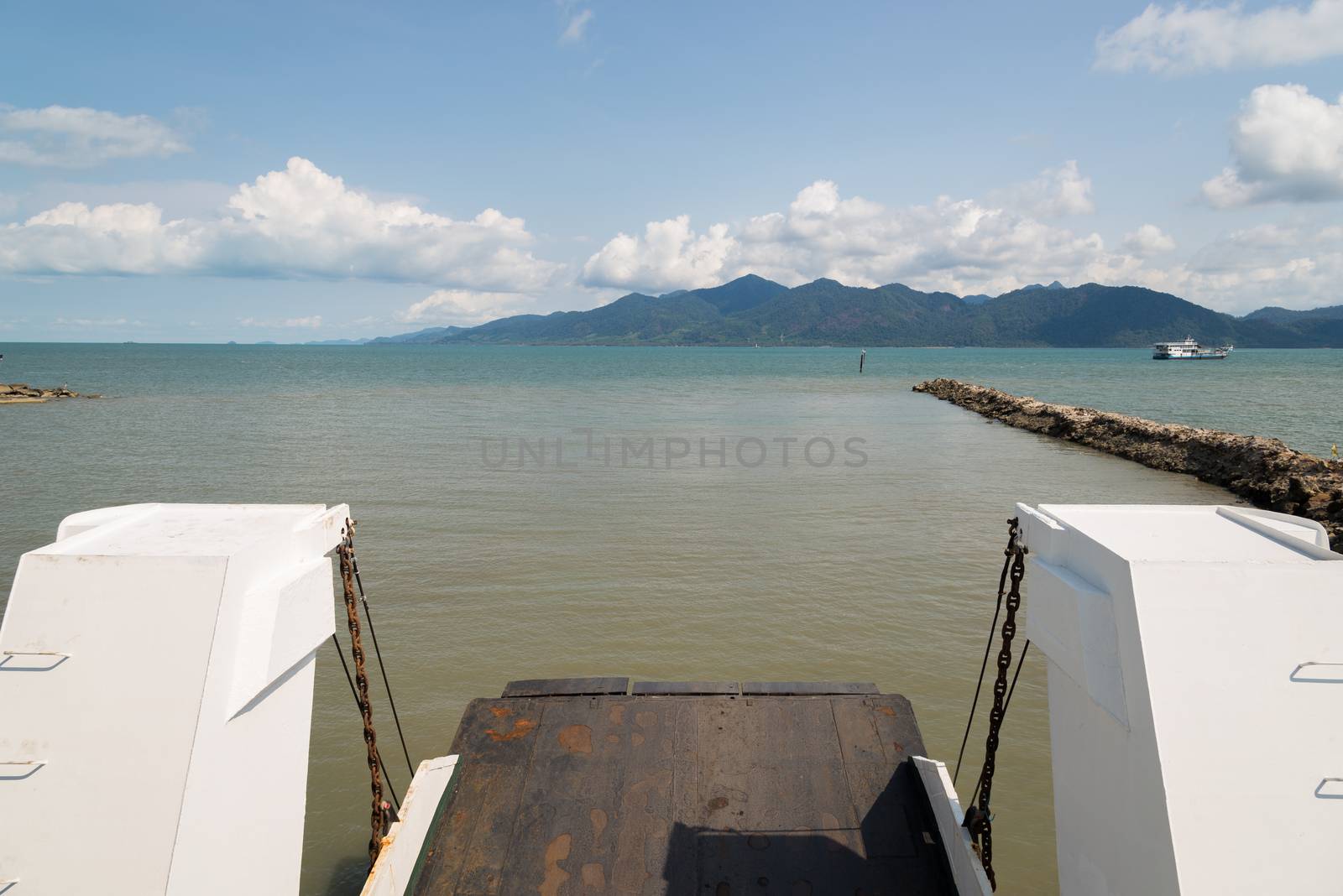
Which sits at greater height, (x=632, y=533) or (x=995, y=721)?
(x=995, y=721)

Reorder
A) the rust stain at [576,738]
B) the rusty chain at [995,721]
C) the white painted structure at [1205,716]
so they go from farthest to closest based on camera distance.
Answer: the rust stain at [576,738] < the rusty chain at [995,721] < the white painted structure at [1205,716]

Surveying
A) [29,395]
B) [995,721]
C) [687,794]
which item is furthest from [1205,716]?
[29,395]

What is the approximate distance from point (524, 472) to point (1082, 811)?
15.1 meters

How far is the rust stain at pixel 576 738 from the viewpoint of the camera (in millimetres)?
4609

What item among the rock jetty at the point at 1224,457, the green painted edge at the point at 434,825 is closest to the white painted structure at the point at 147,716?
the green painted edge at the point at 434,825

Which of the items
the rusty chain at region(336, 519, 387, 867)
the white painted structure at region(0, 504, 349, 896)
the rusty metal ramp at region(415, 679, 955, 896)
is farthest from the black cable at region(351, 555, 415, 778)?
the white painted structure at region(0, 504, 349, 896)

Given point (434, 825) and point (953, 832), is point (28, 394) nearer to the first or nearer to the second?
point (434, 825)

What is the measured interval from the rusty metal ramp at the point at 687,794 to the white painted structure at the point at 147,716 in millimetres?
1453

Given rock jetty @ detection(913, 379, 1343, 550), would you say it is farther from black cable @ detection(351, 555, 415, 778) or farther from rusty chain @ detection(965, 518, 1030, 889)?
black cable @ detection(351, 555, 415, 778)

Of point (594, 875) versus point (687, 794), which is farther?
point (687, 794)

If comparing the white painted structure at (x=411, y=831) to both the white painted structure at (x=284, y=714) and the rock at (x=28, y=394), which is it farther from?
the rock at (x=28, y=394)

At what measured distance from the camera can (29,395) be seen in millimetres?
39031

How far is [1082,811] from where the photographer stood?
2785 millimetres

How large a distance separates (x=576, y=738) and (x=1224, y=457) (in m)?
19.3
